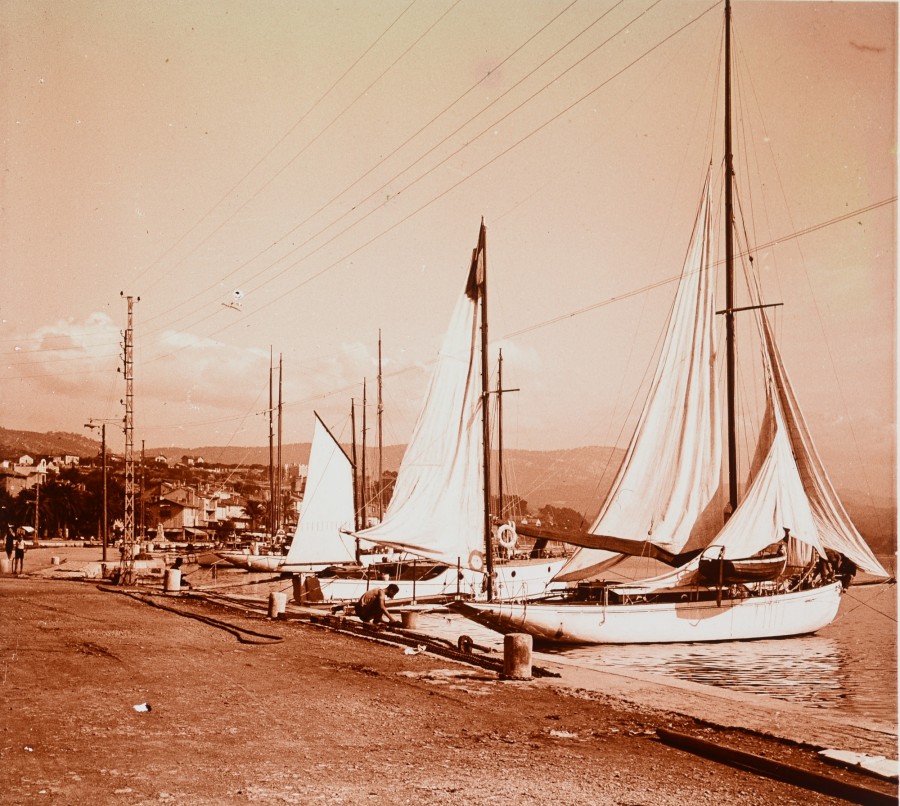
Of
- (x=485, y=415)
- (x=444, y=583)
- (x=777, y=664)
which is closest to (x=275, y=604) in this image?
(x=485, y=415)

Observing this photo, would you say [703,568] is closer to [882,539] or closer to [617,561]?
[617,561]

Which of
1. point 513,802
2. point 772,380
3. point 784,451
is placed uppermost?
point 772,380

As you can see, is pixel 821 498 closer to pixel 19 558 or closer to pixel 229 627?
pixel 229 627

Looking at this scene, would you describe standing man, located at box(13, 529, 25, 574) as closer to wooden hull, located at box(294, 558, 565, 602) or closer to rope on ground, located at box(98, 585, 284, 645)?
wooden hull, located at box(294, 558, 565, 602)

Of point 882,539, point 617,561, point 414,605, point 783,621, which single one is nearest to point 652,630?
point 617,561

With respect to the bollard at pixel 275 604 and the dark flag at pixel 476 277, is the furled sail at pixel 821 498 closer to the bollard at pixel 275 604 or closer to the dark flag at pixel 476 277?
the dark flag at pixel 476 277

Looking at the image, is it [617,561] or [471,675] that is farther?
[617,561]

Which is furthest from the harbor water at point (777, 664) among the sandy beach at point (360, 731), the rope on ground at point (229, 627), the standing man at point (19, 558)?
the standing man at point (19, 558)
